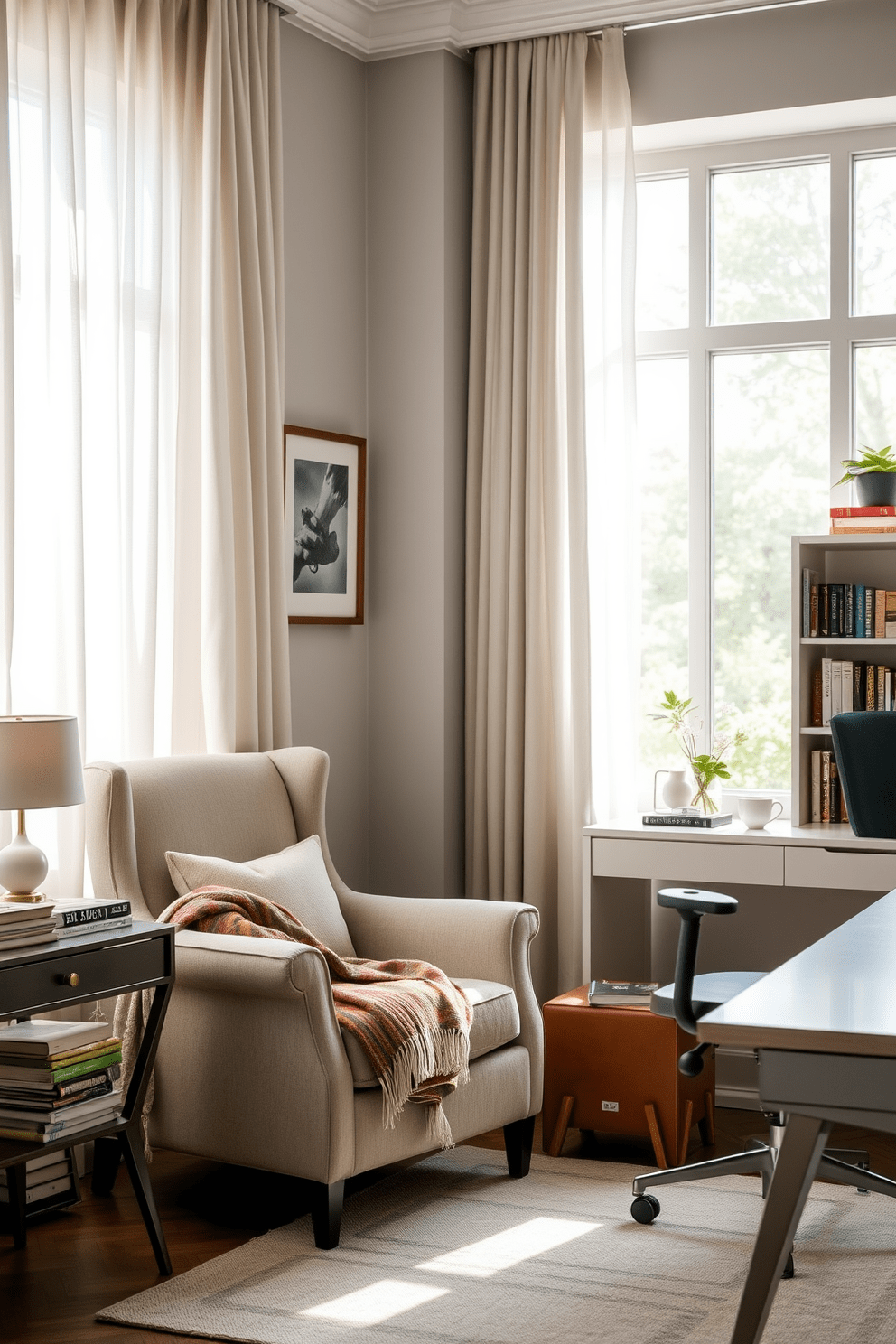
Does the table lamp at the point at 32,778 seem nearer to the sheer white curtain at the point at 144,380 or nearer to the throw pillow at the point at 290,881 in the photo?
the sheer white curtain at the point at 144,380

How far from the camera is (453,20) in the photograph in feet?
15.7

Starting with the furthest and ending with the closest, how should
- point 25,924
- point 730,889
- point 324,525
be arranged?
point 730,889, point 324,525, point 25,924

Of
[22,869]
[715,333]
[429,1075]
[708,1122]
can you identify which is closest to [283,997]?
[429,1075]

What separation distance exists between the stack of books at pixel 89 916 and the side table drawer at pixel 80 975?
5 centimetres

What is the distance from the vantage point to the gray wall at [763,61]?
14.6 ft

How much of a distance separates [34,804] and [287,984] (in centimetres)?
65

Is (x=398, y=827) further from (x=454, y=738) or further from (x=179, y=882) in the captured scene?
(x=179, y=882)

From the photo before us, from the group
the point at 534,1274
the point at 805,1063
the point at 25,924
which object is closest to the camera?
the point at 805,1063

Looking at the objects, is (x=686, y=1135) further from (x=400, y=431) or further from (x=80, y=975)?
(x=400, y=431)

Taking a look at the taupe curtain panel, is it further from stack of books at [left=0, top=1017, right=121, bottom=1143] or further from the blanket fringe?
stack of books at [left=0, top=1017, right=121, bottom=1143]

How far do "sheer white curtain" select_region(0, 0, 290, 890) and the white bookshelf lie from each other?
4.86ft

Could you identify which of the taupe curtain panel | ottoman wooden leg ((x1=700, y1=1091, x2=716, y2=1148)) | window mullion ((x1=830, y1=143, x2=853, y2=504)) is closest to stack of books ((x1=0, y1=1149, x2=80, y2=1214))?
ottoman wooden leg ((x1=700, y1=1091, x2=716, y2=1148))

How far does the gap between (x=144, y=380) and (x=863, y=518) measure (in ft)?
6.85

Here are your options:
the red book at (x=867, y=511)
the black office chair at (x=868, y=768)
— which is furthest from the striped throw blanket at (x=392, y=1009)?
the red book at (x=867, y=511)
